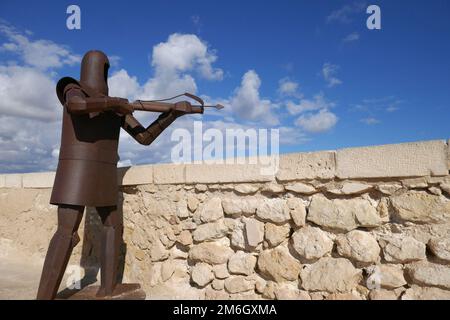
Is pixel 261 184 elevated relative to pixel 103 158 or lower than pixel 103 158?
lower

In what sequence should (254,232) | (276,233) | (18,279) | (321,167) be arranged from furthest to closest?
(18,279) → (254,232) → (276,233) → (321,167)

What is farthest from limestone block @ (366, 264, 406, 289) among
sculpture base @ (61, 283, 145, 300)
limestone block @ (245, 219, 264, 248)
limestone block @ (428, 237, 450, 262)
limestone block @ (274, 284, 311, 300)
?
sculpture base @ (61, 283, 145, 300)

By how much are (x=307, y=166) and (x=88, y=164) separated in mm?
1578

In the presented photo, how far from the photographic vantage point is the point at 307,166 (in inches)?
95.5

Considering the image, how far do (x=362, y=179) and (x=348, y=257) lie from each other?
521 mm

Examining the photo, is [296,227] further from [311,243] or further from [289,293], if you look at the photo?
[289,293]

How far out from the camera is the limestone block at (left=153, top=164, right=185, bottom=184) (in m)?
3.07

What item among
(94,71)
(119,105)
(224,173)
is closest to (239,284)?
(224,173)

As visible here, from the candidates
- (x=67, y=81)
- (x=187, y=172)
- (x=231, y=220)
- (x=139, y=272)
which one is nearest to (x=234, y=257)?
(x=231, y=220)

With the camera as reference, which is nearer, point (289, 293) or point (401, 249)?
point (401, 249)

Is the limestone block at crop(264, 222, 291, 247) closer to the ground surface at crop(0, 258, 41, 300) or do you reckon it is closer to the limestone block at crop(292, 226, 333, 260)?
the limestone block at crop(292, 226, 333, 260)

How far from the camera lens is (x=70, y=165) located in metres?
2.39

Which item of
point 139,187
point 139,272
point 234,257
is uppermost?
A: point 139,187
